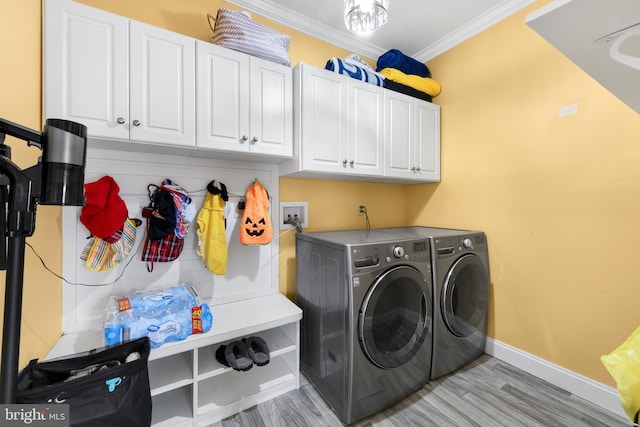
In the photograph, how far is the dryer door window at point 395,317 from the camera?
1482 millimetres

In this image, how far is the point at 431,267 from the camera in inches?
69.2

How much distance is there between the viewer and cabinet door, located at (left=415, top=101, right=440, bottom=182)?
2312 mm

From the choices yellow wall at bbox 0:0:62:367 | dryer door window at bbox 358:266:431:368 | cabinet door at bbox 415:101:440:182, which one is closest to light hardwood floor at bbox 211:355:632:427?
dryer door window at bbox 358:266:431:368

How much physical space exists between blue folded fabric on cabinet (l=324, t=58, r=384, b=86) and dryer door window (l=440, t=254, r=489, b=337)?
1494 millimetres

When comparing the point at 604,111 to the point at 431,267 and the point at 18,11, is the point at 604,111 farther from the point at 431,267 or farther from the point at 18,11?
the point at 18,11

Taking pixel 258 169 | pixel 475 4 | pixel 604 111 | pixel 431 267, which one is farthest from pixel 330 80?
pixel 604 111

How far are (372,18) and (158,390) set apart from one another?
2.24m

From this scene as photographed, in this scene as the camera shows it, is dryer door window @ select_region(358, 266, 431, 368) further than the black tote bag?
Yes

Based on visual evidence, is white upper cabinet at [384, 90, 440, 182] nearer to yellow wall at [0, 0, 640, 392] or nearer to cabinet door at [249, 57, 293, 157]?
yellow wall at [0, 0, 640, 392]

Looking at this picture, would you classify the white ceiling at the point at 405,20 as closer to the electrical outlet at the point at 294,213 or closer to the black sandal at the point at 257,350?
the electrical outlet at the point at 294,213

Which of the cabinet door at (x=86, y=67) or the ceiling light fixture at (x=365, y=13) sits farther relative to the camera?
the ceiling light fixture at (x=365, y=13)

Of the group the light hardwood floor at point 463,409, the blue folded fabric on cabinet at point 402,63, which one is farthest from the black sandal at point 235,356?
the blue folded fabric on cabinet at point 402,63

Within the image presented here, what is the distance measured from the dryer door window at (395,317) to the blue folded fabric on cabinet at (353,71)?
1.43m

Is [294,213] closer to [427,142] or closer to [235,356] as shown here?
[235,356]
